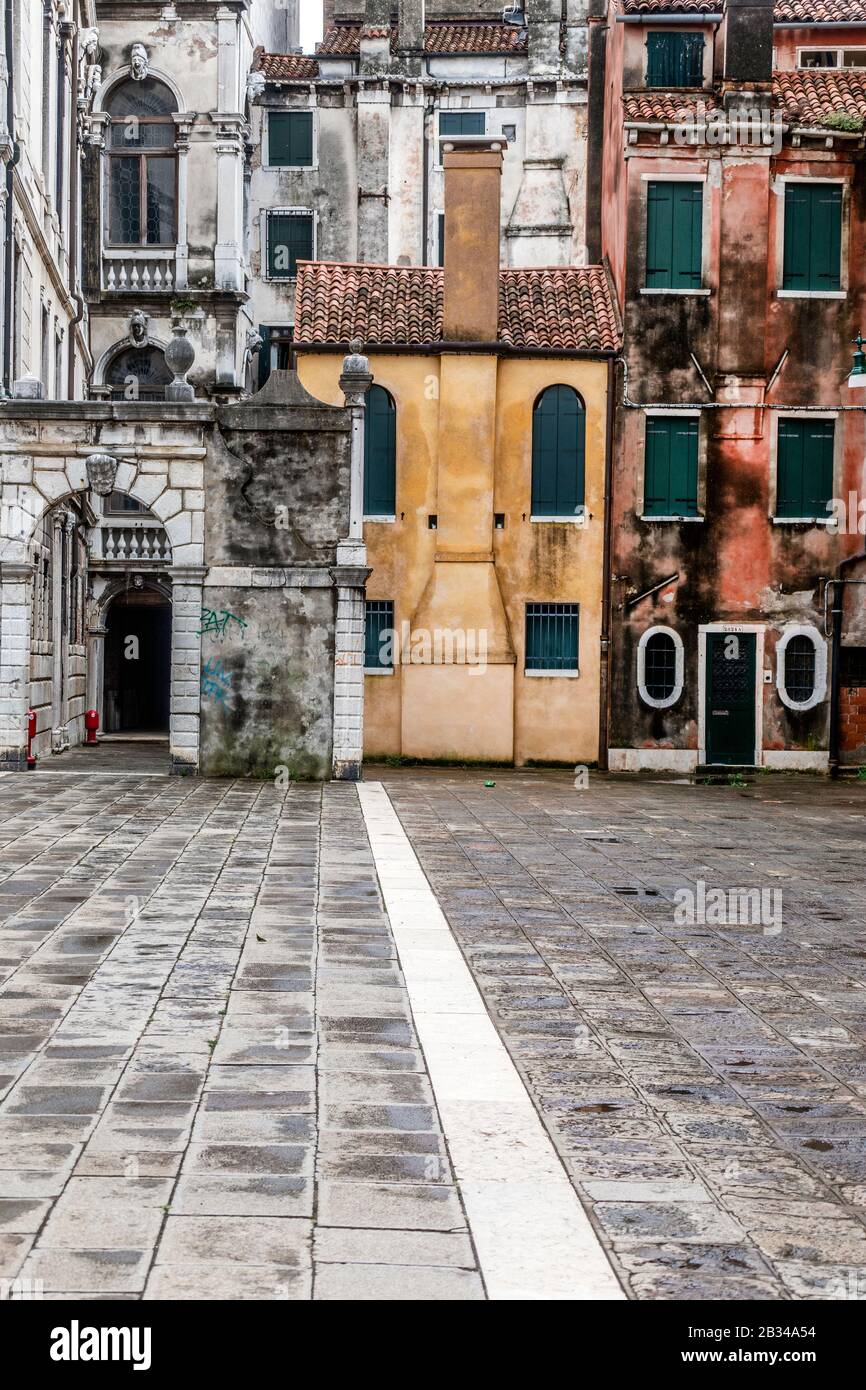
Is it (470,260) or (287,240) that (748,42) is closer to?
(470,260)

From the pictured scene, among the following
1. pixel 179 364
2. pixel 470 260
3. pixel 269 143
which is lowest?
pixel 179 364

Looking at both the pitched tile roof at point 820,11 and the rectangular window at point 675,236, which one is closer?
the rectangular window at point 675,236

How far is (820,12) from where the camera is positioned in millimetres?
33781

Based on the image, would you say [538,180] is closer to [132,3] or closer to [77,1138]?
[132,3]

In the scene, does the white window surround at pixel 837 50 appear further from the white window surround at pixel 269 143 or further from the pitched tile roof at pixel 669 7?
the white window surround at pixel 269 143

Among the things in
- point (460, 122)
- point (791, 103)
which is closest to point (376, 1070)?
point (791, 103)

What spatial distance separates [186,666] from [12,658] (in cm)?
241

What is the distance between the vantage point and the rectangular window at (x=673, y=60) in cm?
3005

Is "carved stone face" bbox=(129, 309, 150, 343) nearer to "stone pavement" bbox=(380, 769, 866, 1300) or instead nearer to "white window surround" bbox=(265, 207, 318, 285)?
"white window surround" bbox=(265, 207, 318, 285)

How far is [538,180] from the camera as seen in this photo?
39625 mm

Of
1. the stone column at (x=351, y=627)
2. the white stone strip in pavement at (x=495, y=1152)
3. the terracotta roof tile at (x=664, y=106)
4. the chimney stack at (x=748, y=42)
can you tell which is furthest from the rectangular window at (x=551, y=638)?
the white stone strip in pavement at (x=495, y=1152)

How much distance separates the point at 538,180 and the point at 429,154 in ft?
8.46

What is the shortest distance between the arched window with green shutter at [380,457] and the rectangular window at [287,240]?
12373mm
